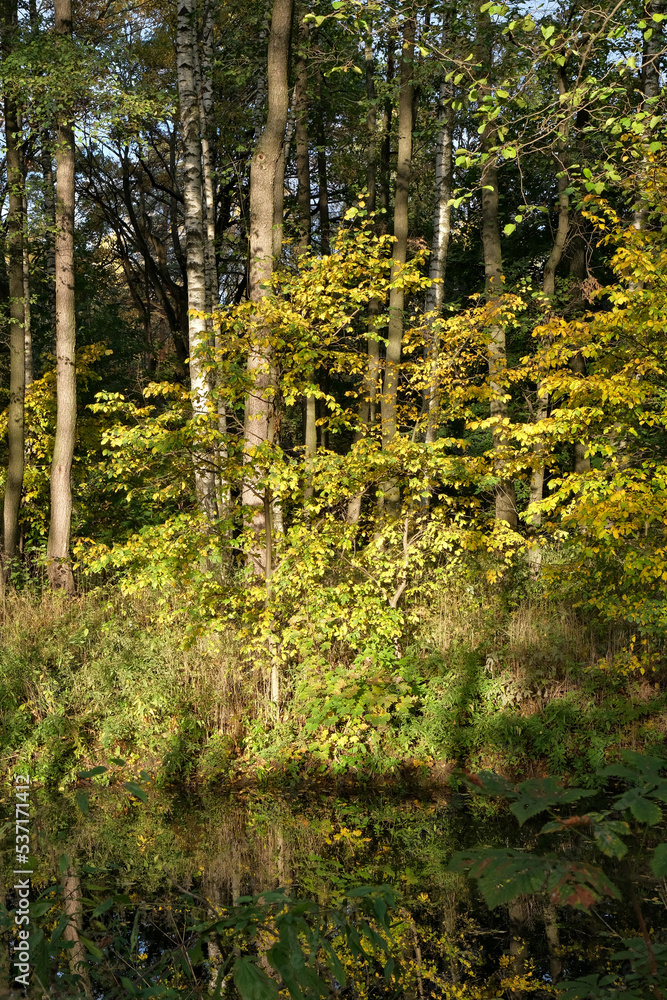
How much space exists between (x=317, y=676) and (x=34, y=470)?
297 inches

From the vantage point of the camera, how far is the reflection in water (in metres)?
4.59

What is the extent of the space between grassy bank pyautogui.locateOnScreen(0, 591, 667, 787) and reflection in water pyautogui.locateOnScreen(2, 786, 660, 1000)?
44 centimetres

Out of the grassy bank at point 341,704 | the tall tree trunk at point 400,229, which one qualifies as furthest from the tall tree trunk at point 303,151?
the grassy bank at point 341,704

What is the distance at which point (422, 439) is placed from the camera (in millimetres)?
11875

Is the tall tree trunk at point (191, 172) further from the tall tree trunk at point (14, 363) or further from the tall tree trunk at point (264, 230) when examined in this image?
Result: the tall tree trunk at point (14, 363)

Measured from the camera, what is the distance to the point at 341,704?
777 cm

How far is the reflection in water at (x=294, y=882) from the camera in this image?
4.59 m

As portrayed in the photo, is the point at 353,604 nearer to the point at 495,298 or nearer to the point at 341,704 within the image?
the point at 341,704

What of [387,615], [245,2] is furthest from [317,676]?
[245,2]

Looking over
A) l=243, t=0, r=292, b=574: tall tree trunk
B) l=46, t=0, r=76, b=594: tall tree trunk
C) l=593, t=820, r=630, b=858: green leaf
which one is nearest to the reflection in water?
l=593, t=820, r=630, b=858: green leaf

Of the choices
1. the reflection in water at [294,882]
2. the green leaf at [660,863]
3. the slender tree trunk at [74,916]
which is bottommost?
the reflection in water at [294,882]

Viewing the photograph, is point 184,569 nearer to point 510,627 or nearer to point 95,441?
point 510,627

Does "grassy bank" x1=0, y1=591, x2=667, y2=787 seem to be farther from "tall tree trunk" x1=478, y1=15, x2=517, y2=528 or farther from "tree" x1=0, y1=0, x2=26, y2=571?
"tree" x1=0, y1=0, x2=26, y2=571

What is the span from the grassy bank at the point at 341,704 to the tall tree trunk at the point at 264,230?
59.2 inches
